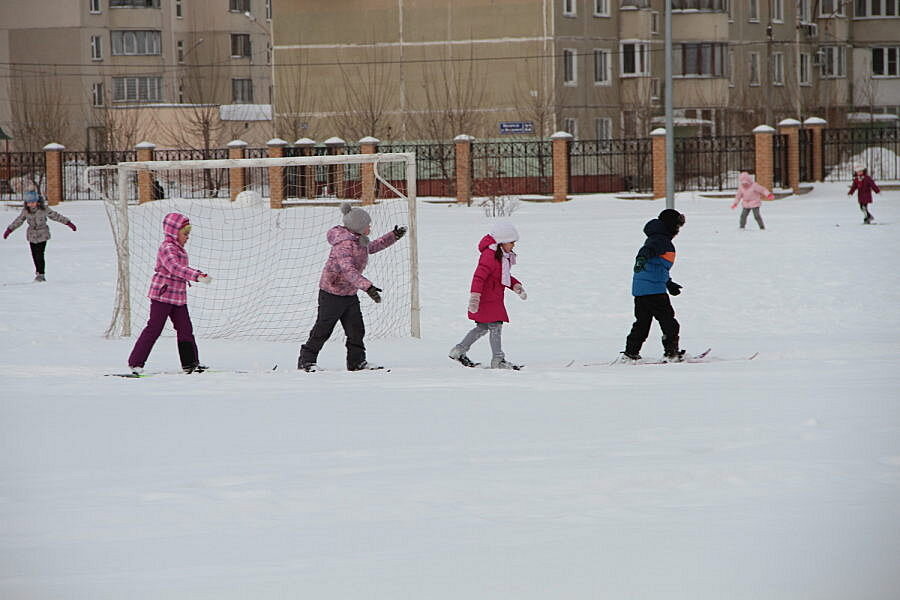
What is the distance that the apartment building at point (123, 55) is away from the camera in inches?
2383

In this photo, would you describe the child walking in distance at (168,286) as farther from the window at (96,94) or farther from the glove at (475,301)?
the window at (96,94)

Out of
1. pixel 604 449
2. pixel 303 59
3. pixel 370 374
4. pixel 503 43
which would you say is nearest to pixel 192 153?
pixel 303 59

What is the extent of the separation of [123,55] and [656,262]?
57002 millimetres

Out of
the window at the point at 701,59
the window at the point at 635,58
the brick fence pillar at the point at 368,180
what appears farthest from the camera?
the window at the point at 701,59

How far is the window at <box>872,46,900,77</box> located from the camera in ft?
192

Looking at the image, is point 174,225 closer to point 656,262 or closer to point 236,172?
point 656,262

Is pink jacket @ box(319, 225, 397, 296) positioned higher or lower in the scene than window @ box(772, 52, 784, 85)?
lower

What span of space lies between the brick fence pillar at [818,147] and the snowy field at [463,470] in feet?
88.0

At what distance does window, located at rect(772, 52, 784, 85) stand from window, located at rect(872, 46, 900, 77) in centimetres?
751

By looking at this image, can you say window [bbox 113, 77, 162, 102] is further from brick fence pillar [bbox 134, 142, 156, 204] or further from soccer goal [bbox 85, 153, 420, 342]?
soccer goal [bbox 85, 153, 420, 342]

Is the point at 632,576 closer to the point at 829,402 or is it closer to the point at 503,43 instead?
the point at 829,402

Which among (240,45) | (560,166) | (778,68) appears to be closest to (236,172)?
(560,166)

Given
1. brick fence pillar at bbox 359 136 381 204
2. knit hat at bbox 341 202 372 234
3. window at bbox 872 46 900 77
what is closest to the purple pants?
knit hat at bbox 341 202 372 234

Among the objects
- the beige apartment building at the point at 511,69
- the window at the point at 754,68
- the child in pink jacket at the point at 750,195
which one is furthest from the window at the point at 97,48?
the child in pink jacket at the point at 750,195
